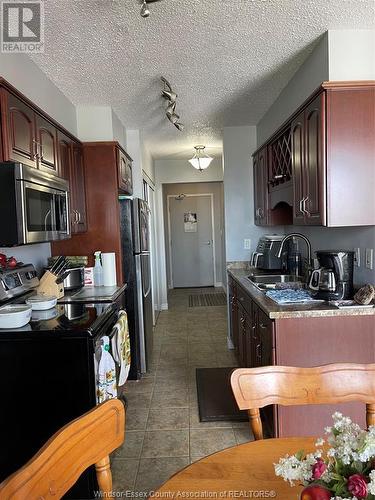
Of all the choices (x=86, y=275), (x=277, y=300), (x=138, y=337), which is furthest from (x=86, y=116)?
(x=277, y=300)

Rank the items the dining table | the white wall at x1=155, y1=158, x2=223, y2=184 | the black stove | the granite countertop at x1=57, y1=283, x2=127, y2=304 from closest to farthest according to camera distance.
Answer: the dining table < the black stove < the granite countertop at x1=57, y1=283, x2=127, y2=304 < the white wall at x1=155, y1=158, x2=223, y2=184

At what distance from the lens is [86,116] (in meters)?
3.35

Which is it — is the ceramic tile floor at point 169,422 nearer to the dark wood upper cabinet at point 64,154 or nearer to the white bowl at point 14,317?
the white bowl at point 14,317

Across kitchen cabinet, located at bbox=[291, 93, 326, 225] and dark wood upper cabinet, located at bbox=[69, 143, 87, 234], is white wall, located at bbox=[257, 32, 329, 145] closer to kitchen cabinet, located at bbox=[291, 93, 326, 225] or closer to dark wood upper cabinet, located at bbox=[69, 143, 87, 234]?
kitchen cabinet, located at bbox=[291, 93, 326, 225]

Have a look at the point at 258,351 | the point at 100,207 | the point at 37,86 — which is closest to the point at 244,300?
the point at 258,351

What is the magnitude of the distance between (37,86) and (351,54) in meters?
2.04

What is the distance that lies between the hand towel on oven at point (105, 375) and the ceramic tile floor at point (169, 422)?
48cm

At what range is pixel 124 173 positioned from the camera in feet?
11.9

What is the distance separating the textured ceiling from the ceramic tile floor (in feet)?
8.28

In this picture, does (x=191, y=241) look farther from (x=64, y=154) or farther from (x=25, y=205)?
(x=25, y=205)

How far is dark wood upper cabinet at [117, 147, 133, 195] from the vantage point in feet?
11.1

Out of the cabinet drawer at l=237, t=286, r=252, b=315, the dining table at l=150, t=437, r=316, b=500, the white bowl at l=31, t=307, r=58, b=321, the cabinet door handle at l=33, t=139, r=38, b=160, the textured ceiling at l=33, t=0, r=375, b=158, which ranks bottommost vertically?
the dining table at l=150, t=437, r=316, b=500

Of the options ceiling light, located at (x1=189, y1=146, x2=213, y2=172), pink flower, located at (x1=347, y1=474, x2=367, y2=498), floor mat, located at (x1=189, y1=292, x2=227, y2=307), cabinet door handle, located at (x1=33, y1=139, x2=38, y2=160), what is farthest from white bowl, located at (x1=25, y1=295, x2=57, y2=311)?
floor mat, located at (x1=189, y1=292, x2=227, y2=307)

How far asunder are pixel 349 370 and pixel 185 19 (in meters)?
1.90
